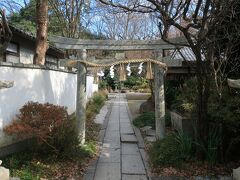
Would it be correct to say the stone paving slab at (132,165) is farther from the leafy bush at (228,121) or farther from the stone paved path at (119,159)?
the leafy bush at (228,121)

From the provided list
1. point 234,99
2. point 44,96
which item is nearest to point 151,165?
point 234,99

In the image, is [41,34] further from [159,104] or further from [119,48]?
[159,104]

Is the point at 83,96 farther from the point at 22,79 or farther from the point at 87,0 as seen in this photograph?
the point at 87,0

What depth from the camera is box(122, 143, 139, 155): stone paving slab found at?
1047 cm

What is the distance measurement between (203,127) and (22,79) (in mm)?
4672

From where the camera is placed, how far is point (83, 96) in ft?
35.9

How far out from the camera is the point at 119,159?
9570 mm

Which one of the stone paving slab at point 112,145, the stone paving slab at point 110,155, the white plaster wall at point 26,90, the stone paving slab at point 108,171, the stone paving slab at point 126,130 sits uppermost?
the white plaster wall at point 26,90

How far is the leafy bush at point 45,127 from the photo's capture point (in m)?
8.02

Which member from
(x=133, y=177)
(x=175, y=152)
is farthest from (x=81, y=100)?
(x=133, y=177)

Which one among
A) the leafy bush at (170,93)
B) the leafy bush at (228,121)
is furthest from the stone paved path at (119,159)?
the leafy bush at (170,93)

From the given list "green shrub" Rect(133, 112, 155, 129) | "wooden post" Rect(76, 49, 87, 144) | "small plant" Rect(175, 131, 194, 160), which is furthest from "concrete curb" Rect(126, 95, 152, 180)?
"wooden post" Rect(76, 49, 87, 144)

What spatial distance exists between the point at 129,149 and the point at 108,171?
2.48m

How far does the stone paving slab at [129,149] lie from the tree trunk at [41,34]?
4241mm
